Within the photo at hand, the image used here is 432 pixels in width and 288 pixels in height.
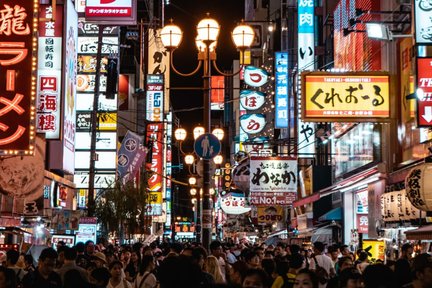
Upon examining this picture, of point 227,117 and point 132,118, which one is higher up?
point 227,117

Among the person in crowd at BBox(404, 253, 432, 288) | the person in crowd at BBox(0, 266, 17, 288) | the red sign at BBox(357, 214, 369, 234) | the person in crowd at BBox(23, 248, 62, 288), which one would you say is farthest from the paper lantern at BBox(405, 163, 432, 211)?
the red sign at BBox(357, 214, 369, 234)

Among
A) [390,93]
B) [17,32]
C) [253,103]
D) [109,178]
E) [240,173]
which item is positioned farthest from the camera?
[109,178]

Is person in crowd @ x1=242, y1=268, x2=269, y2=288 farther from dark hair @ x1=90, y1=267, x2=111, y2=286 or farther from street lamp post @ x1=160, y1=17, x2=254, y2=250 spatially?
street lamp post @ x1=160, y1=17, x2=254, y2=250

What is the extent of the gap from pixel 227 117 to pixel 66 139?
118102 mm

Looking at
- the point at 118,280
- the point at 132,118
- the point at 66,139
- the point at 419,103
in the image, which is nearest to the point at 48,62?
the point at 66,139

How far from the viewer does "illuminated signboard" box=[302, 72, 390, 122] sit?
70.7 ft

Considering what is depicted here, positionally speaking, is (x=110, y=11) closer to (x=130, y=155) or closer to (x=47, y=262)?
(x=130, y=155)

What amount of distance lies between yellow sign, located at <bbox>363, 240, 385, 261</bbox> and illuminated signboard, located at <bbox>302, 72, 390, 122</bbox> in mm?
3859

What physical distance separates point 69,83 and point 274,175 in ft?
28.9

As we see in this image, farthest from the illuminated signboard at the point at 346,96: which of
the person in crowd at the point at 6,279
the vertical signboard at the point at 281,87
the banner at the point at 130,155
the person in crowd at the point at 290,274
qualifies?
the vertical signboard at the point at 281,87

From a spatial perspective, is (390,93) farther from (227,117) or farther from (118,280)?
(227,117)

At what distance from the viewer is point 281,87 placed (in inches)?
1911

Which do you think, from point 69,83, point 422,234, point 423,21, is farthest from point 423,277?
point 69,83

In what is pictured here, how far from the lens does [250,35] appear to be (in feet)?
63.9
